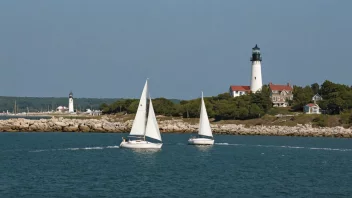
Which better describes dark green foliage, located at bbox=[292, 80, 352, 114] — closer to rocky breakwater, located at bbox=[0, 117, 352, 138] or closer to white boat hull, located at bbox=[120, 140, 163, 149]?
rocky breakwater, located at bbox=[0, 117, 352, 138]

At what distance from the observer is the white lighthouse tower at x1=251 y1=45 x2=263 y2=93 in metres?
120

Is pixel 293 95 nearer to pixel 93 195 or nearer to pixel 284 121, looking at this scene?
pixel 284 121

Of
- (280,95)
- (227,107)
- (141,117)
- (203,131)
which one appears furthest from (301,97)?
(141,117)

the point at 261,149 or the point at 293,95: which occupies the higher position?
the point at 293,95

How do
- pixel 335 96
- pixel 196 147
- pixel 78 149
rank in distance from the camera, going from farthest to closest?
pixel 335 96, pixel 196 147, pixel 78 149

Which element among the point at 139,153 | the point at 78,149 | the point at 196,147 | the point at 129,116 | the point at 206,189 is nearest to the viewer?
the point at 206,189

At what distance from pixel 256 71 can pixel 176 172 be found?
79.1 metres

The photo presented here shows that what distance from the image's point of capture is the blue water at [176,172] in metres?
34.8

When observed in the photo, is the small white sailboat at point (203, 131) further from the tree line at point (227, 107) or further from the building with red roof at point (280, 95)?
the building with red roof at point (280, 95)

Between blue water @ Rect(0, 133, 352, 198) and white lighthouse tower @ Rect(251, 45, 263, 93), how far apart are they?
56145 millimetres

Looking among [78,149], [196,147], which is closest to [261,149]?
[196,147]

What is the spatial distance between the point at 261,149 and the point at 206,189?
28315mm

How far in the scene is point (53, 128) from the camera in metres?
96.6

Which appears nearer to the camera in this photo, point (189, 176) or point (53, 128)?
point (189, 176)
